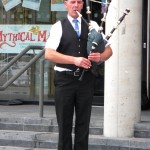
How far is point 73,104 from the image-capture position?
4.72 m

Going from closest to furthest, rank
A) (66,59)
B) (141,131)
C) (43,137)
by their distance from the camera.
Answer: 1. (66,59)
2. (141,131)
3. (43,137)

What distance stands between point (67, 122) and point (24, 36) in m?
4.97

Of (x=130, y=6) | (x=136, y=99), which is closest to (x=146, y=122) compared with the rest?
(x=136, y=99)

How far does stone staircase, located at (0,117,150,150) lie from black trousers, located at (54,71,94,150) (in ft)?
6.02

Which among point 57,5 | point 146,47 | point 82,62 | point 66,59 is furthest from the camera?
point 57,5

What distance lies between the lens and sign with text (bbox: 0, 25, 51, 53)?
370 inches

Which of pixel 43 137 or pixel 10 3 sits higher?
pixel 10 3

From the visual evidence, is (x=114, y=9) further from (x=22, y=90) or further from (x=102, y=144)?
(x=22, y=90)

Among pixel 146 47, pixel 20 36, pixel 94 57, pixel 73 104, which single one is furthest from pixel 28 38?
pixel 94 57

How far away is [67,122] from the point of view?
15.6ft

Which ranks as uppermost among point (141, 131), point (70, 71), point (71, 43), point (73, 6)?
point (73, 6)

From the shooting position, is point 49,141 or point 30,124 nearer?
point 49,141

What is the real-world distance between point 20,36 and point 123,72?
3.44 metres

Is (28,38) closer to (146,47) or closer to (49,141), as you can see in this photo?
(146,47)
